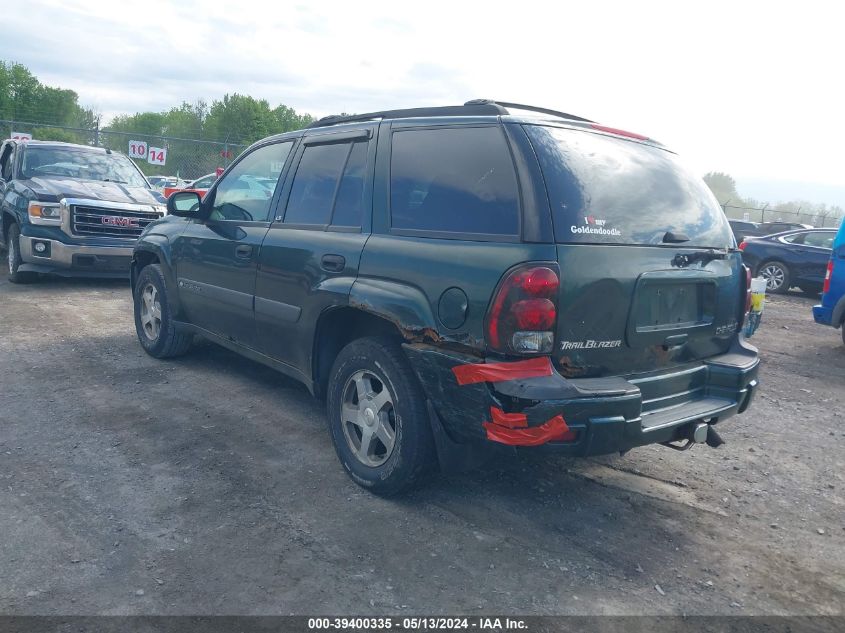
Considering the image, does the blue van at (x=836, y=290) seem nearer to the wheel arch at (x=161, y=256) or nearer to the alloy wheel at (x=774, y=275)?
the alloy wheel at (x=774, y=275)

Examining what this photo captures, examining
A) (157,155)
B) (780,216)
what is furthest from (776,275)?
(780,216)

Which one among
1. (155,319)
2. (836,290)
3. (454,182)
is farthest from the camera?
(836,290)

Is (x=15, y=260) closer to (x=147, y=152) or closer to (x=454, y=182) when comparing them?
(x=454, y=182)

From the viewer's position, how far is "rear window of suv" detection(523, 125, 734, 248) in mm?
3285

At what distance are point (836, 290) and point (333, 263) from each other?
22.5 feet

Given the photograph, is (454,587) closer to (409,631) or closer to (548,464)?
(409,631)

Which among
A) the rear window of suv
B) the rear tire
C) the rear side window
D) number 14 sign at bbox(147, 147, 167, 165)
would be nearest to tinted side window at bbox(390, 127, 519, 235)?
the rear window of suv

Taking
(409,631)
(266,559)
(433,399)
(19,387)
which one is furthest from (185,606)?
(19,387)

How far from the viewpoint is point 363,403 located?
3.94 meters

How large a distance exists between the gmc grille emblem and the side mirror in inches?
170

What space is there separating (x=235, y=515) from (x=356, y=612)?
101 cm

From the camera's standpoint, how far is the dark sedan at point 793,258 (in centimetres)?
1388

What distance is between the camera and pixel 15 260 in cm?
974

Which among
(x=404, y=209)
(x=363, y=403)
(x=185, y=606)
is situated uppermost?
(x=404, y=209)
